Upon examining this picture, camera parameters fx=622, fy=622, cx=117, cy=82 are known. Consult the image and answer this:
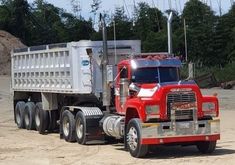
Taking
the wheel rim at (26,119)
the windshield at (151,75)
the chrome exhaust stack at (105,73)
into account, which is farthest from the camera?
the wheel rim at (26,119)

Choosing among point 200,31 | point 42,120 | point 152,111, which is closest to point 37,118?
point 42,120

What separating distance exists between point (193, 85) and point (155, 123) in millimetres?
1407

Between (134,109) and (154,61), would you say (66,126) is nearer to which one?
(154,61)

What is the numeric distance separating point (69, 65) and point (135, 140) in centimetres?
547

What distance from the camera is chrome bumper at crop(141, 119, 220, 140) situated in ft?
48.9

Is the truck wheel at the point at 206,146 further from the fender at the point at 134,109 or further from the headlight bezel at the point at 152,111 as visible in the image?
the fender at the point at 134,109

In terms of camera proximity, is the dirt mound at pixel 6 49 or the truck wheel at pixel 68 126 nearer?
the truck wheel at pixel 68 126

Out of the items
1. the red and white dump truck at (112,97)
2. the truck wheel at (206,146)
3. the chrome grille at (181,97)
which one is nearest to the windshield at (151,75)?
the red and white dump truck at (112,97)

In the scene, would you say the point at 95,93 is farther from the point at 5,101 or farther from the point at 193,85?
the point at 5,101

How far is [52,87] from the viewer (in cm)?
2189

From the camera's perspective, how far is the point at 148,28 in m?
90.7

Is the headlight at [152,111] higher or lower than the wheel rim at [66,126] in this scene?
higher

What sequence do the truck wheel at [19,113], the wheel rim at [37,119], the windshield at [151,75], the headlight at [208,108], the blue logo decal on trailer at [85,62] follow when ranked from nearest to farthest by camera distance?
1. the headlight at [208,108]
2. the windshield at [151,75]
3. the blue logo decal on trailer at [85,62]
4. the wheel rim at [37,119]
5. the truck wheel at [19,113]

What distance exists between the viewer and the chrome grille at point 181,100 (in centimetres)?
1506
